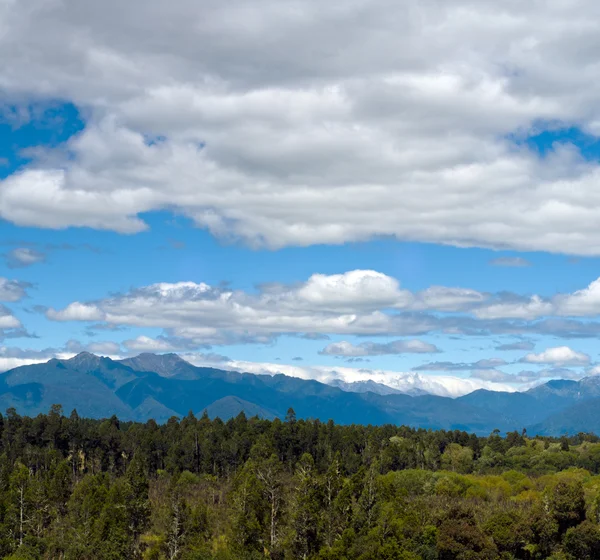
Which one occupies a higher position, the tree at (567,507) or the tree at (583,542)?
the tree at (567,507)

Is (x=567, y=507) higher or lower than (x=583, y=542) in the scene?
higher

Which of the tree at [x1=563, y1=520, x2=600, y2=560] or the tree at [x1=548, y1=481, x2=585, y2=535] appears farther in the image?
the tree at [x1=548, y1=481, x2=585, y2=535]

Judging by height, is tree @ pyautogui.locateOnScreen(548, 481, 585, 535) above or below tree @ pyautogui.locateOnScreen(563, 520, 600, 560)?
above

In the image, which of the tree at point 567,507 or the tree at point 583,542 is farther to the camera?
the tree at point 567,507

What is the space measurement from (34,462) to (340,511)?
10463 cm

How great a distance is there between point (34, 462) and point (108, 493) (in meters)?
72.1

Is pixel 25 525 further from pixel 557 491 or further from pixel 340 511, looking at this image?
pixel 557 491

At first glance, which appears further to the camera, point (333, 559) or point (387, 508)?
point (387, 508)

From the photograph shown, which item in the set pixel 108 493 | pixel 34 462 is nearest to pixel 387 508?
pixel 108 493

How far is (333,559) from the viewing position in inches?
4572

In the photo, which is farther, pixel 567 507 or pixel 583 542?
pixel 567 507

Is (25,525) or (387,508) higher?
(387,508)

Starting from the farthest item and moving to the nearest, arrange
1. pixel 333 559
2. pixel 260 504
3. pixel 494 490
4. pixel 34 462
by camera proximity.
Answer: pixel 34 462, pixel 494 490, pixel 260 504, pixel 333 559

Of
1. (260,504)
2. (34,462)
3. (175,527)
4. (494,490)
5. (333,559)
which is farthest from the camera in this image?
(34,462)
